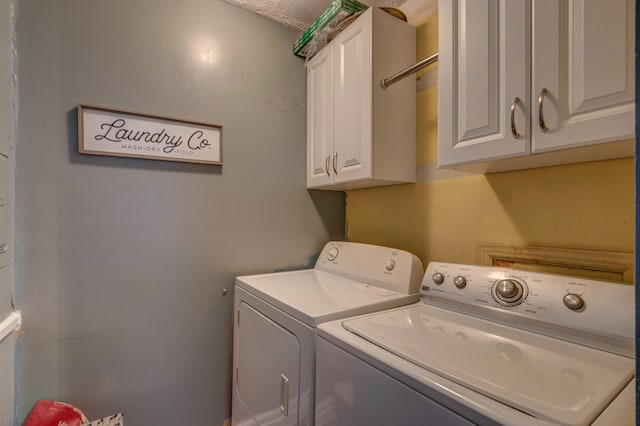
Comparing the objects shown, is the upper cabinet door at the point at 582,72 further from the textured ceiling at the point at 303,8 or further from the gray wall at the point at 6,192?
the gray wall at the point at 6,192

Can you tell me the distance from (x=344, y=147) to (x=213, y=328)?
4.11ft

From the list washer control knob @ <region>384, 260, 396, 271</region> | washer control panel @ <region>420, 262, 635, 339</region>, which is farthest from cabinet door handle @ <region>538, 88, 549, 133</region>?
washer control knob @ <region>384, 260, 396, 271</region>

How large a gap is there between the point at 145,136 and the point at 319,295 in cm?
117

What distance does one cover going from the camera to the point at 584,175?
1036 mm

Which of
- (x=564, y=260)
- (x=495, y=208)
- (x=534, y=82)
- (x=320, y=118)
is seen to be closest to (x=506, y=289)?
(x=564, y=260)

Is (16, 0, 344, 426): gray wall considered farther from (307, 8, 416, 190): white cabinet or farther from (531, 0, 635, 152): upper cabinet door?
(531, 0, 635, 152): upper cabinet door

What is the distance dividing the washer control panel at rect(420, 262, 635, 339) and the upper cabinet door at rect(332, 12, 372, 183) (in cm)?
61

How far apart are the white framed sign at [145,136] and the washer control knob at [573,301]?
A: 5.31 ft

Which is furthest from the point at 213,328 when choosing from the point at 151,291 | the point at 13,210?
the point at 13,210

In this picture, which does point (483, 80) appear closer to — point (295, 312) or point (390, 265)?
point (390, 265)

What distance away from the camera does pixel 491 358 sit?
77 cm

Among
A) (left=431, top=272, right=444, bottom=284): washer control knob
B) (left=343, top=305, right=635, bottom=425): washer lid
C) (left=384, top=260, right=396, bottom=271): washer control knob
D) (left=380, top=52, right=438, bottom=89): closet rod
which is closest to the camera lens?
(left=343, top=305, right=635, bottom=425): washer lid

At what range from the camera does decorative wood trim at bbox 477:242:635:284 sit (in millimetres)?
953

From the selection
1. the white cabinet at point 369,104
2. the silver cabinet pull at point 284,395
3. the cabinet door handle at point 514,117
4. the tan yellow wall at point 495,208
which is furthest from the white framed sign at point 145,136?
the cabinet door handle at point 514,117
